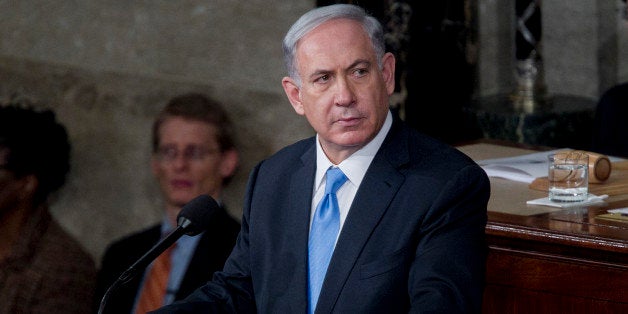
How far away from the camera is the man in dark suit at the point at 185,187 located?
14.4ft

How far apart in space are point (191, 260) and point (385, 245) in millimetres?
2047

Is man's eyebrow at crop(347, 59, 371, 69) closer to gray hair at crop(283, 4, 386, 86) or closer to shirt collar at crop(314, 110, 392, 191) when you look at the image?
gray hair at crop(283, 4, 386, 86)

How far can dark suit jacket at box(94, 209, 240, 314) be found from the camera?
438cm

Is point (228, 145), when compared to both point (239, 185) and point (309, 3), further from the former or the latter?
point (309, 3)

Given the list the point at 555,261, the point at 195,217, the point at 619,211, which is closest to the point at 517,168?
the point at 619,211

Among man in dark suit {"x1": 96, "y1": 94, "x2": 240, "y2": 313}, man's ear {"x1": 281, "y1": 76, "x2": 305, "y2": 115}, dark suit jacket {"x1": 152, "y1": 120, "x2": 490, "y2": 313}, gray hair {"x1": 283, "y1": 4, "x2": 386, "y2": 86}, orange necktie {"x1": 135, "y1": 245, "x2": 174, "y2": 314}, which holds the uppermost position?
gray hair {"x1": 283, "y1": 4, "x2": 386, "y2": 86}

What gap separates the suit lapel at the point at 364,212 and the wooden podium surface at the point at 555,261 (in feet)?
2.22

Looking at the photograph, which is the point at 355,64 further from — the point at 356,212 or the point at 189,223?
the point at 189,223

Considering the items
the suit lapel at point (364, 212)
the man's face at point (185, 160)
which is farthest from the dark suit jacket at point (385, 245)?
the man's face at point (185, 160)

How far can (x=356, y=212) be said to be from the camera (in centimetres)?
248

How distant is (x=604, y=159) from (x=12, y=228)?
2.10m

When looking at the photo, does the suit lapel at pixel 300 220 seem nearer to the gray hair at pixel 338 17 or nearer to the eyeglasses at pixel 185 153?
the gray hair at pixel 338 17

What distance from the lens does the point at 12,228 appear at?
4.30 metres

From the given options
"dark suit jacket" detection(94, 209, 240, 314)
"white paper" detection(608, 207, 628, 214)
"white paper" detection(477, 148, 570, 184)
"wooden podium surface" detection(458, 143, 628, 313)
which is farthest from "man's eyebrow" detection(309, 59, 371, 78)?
"dark suit jacket" detection(94, 209, 240, 314)
